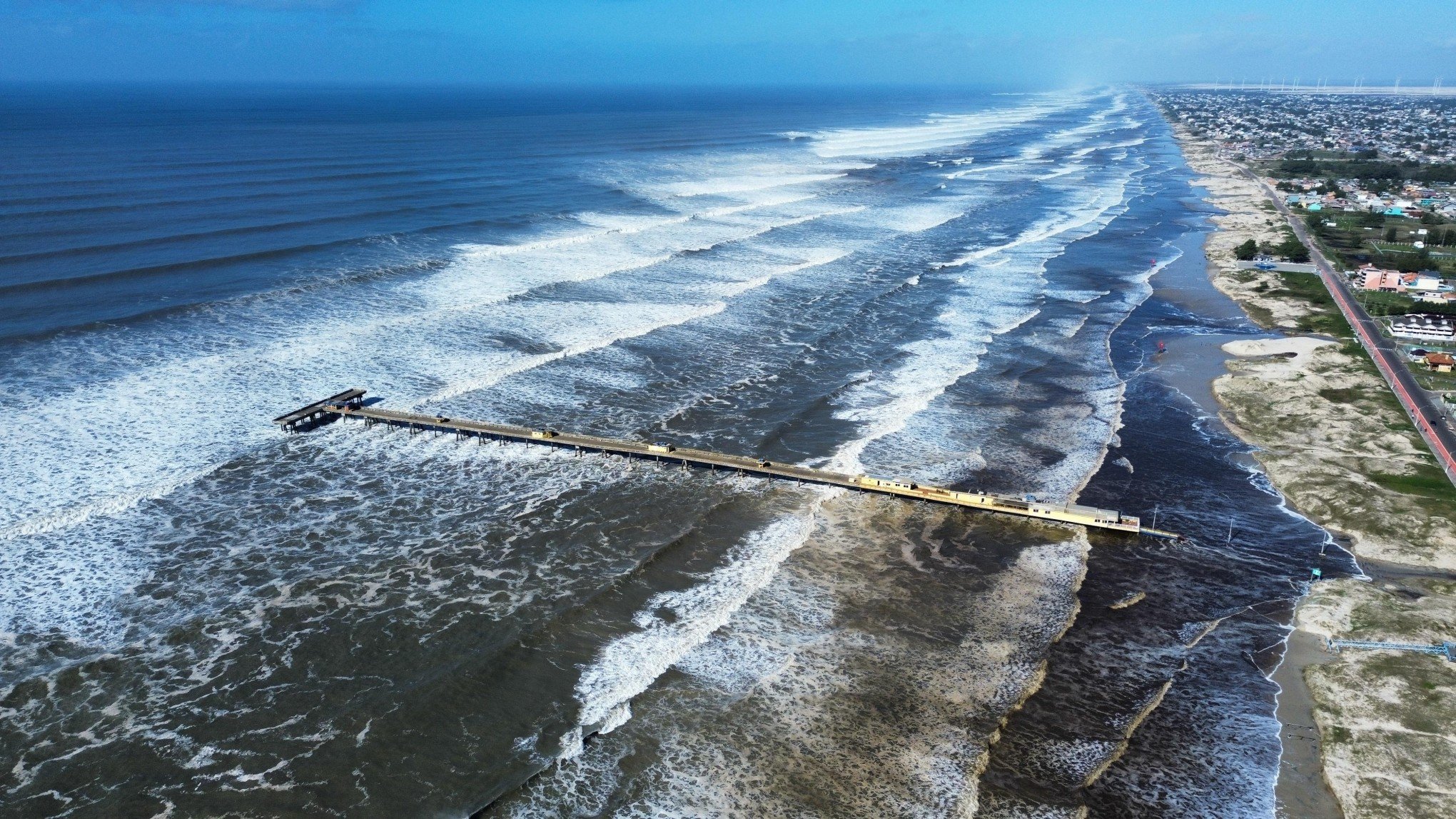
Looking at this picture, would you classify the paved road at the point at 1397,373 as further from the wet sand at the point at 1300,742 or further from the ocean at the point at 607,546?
the wet sand at the point at 1300,742

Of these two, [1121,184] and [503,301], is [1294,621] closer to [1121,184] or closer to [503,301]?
[503,301]

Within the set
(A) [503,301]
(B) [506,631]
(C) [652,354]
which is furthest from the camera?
(A) [503,301]

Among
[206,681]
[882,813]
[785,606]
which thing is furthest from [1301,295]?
[206,681]

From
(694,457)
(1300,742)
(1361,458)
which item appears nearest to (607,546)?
(694,457)

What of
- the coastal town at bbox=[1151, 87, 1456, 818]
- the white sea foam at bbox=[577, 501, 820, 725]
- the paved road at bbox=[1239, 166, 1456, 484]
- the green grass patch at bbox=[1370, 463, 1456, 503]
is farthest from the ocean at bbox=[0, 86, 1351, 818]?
the paved road at bbox=[1239, 166, 1456, 484]

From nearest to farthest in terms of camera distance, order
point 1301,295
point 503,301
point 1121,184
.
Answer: point 503,301, point 1301,295, point 1121,184

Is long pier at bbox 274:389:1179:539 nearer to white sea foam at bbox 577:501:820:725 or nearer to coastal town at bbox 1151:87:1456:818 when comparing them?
white sea foam at bbox 577:501:820:725

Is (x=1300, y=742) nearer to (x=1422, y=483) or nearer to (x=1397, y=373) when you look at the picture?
(x=1422, y=483)
